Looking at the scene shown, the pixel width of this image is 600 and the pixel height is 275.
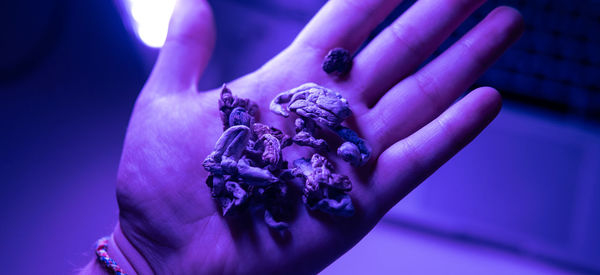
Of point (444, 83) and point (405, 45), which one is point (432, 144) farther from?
point (405, 45)

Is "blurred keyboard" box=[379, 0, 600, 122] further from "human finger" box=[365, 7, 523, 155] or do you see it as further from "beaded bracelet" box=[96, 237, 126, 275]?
"beaded bracelet" box=[96, 237, 126, 275]

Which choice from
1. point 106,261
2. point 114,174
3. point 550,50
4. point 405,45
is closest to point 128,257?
point 106,261

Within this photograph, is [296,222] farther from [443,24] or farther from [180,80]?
[443,24]

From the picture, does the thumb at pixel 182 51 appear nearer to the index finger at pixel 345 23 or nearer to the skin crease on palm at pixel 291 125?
the skin crease on palm at pixel 291 125

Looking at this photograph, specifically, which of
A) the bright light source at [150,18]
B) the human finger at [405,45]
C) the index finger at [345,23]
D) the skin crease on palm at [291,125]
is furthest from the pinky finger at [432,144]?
the bright light source at [150,18]

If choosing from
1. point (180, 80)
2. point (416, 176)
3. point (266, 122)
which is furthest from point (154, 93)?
point (416, 176)

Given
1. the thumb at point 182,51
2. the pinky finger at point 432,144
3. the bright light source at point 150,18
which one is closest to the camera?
the pinky finger at point 432,144
